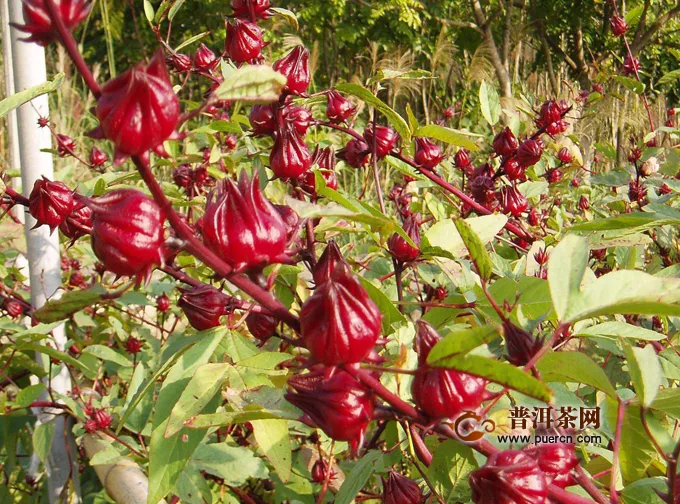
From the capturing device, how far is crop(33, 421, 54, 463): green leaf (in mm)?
1043

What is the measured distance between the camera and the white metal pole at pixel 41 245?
1074 mm

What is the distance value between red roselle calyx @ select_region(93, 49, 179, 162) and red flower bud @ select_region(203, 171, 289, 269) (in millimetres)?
61

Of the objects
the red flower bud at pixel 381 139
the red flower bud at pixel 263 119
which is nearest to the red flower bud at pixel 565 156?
the red flower bud at pixel 381 139

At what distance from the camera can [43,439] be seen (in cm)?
105

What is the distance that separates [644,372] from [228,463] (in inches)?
25.8

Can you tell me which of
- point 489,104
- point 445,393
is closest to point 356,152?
point 489,104

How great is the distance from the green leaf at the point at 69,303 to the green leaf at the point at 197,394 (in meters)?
0.11

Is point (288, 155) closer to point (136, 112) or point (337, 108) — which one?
point (337, 108)

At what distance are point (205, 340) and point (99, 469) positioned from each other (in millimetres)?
576

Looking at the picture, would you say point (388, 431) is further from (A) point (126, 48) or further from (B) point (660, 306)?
(A) point (126, 48)

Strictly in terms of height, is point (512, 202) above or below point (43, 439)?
above

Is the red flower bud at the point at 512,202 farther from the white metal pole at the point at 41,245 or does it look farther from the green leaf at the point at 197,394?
the white metal pole at the point at 41,245

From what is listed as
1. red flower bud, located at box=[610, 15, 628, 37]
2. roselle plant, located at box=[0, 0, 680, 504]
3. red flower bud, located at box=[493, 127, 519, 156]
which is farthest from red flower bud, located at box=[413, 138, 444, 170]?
red flower bud, located at box=[610, 15, 628, 37]

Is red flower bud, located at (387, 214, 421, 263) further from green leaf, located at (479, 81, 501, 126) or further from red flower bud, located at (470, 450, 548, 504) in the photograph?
green leaf, located at (479, 81, 501, 126)
